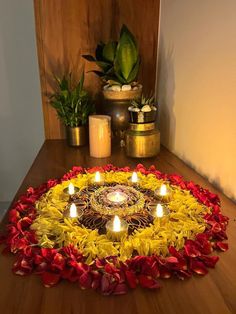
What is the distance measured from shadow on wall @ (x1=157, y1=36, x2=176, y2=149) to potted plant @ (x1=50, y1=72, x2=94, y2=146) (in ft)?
0.91

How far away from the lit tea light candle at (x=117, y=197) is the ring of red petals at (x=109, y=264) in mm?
163

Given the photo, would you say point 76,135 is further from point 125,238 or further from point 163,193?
point 125,238

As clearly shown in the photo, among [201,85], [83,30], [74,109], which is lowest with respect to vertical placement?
[74,109]

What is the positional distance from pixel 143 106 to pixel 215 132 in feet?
0.81

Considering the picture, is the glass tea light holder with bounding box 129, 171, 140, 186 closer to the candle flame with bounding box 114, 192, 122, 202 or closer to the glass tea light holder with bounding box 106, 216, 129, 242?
the candle flame with bounding box 114, 192, 122, 202

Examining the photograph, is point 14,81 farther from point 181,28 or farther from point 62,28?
point 181,28

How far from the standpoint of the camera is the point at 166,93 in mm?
1062

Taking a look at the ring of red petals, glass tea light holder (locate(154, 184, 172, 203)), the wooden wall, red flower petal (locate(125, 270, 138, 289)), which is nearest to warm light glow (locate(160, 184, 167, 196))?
glass tea light holder (locate(154, 184, 172, 203))

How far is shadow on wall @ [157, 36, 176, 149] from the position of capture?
3.32 ft

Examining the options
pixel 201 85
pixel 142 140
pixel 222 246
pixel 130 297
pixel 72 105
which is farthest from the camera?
pixel 72 105

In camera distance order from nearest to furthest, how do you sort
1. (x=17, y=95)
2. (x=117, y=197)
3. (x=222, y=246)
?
(x=222, y=246) < (x=117, y=197) < (x=17, y=95)

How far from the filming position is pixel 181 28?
2.97ft

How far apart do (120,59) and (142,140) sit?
287 millimetres

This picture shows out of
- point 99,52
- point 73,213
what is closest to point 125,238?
point 73,213
